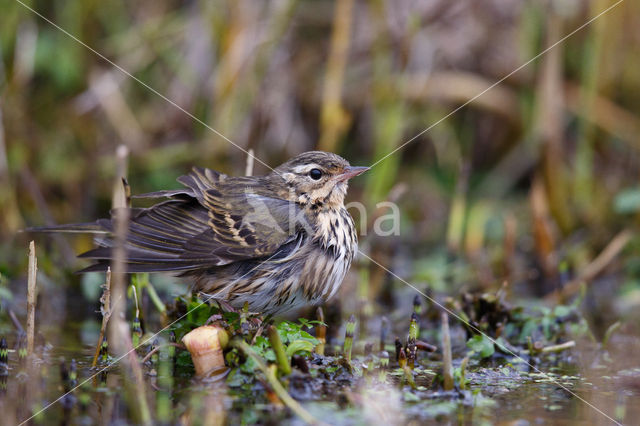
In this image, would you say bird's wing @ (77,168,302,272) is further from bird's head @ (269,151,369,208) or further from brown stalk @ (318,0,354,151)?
brown stalk @ (318,0,354,151)

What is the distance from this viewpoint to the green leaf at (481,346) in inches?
183

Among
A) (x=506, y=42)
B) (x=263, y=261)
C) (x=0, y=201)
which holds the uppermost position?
(x=506, y=42)

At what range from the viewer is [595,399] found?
3980 millimetres

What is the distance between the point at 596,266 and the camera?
6465 mm

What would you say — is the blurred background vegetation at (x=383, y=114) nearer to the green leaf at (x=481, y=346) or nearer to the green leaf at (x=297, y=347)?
the green leaf at (x=481, y=346)

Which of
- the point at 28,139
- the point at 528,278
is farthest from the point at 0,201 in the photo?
the point at 528,278

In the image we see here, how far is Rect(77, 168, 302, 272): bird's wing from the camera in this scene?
4.59 metres

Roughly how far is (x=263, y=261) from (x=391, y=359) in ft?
2.97

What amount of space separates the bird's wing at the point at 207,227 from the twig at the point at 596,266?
2436 millimetres

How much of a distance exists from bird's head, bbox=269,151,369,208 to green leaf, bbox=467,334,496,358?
1129 millimetres

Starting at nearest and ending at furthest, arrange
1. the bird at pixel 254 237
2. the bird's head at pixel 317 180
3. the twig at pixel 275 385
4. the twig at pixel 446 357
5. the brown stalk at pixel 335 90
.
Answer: the twig at pixel 275 385
the twig at pixel 446 357
the bird at pixel 254 237
the bird's head at pixel 317 180
the brown stalk at pixel 335 90

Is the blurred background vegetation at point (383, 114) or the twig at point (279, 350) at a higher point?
the blurred background vegetation at point (383, 114)

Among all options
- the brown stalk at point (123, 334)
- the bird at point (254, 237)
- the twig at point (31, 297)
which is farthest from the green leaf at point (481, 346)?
the twig at point (31, 297)

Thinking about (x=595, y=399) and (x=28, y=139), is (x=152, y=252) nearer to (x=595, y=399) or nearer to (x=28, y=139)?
(x=595, y=399)
